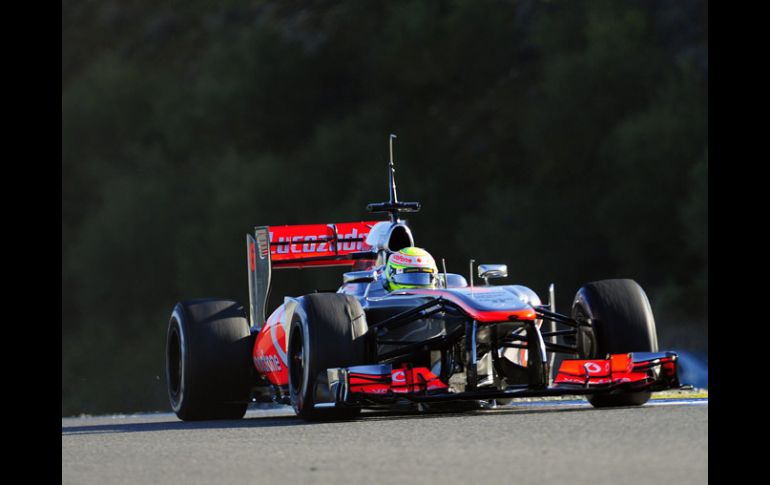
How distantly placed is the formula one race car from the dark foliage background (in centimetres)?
2194

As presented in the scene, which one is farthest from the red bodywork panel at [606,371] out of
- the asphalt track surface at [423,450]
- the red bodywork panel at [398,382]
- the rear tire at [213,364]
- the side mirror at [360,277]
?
→ the rear tire at [213,364]

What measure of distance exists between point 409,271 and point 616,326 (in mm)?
2143

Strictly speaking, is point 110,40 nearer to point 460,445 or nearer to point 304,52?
point 304,52

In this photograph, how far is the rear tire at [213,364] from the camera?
16.4 m

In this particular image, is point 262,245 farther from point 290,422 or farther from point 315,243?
point 290,422

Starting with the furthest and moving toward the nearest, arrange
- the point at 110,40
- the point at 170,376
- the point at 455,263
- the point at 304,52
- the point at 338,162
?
the point at 110,40 < the point at 304,52 < the point at 338,162 < the point at 455,263 < the point at 170,376

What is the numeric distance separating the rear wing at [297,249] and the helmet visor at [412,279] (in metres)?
1.97

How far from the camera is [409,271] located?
51.6ft

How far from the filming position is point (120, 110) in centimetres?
4812

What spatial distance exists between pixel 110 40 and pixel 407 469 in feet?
196

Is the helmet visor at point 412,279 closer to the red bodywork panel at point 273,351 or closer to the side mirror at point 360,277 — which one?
the side mirror at point 360,277

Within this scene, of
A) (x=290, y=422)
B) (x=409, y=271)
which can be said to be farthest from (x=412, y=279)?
(x=290, y=422)
